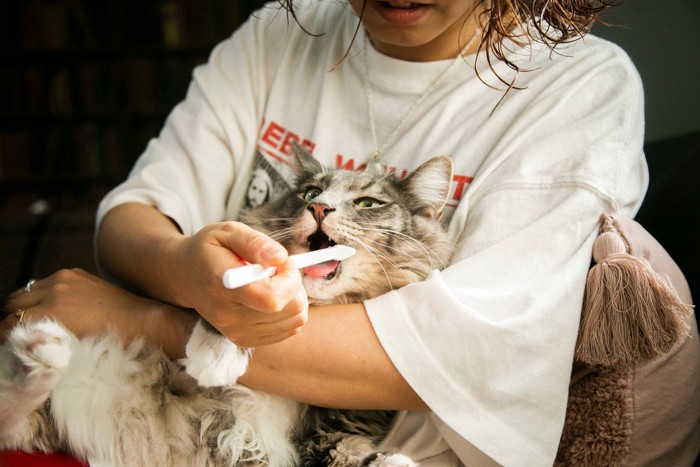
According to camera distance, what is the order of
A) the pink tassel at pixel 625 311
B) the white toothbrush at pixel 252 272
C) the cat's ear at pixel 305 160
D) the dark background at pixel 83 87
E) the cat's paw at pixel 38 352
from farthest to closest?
Result: the dark background at pixel 83 87
the cat's ear at pixel 305 160
the pink tassel at pixel 625 311
the cat's paw at pixel 38 352
the white toothbrush at pixel 252 272

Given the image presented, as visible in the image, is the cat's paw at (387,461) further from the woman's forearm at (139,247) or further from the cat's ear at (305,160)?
the cat's ear at (305,160)

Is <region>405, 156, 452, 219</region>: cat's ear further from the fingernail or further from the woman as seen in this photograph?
the fingernail

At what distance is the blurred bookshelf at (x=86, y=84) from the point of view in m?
3.84

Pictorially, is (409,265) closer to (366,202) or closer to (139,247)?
(366,202)

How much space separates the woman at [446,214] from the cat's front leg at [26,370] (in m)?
0.20

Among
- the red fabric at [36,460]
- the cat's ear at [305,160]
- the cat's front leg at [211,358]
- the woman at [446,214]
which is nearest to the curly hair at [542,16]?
the woman at [446,214]

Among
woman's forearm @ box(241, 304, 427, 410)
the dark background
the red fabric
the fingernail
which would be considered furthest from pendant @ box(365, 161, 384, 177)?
the dark background

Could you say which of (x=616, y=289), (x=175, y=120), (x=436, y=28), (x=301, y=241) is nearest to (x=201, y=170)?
(x=175, y=120)

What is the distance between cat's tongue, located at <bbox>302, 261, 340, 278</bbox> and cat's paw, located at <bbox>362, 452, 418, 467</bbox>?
12.4 inches

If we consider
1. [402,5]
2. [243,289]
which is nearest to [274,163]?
[402,5]

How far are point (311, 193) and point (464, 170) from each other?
300mm

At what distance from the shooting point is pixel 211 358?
0.96m

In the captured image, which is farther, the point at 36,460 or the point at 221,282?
the point at 36,460

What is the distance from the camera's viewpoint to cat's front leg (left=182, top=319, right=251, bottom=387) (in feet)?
3.15
